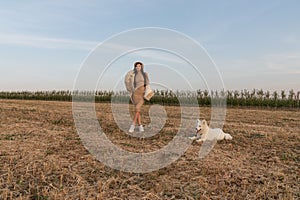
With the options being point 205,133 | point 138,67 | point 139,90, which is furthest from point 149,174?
point 138,67

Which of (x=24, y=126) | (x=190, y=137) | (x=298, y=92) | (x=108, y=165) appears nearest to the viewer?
(x=108, y=165)

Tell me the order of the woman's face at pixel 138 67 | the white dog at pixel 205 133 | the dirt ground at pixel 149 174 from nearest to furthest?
1. the dirt ground at pixel 149 174
2. the white dog at pixel 205 133
3. the woman's face at pixel 138 67

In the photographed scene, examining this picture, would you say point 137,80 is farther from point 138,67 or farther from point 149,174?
point 149,174

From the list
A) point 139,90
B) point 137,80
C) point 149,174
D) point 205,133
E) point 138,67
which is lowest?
point 149,174

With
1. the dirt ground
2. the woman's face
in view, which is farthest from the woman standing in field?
the dirt ground

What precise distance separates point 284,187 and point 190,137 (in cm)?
314

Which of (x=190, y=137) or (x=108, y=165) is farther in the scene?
(x=190, y=137)

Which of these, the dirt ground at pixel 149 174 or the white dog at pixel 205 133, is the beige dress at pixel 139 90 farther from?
the white dog at pixel 205 133

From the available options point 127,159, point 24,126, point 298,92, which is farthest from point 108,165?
point 298,92

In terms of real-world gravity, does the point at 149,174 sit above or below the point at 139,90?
below

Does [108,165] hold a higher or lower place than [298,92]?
lower

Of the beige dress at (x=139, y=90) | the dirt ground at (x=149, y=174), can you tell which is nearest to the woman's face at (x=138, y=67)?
the beige dress at (x=139, y=90)

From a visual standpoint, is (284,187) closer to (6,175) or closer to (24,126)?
(6,175)

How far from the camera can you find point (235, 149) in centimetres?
582
